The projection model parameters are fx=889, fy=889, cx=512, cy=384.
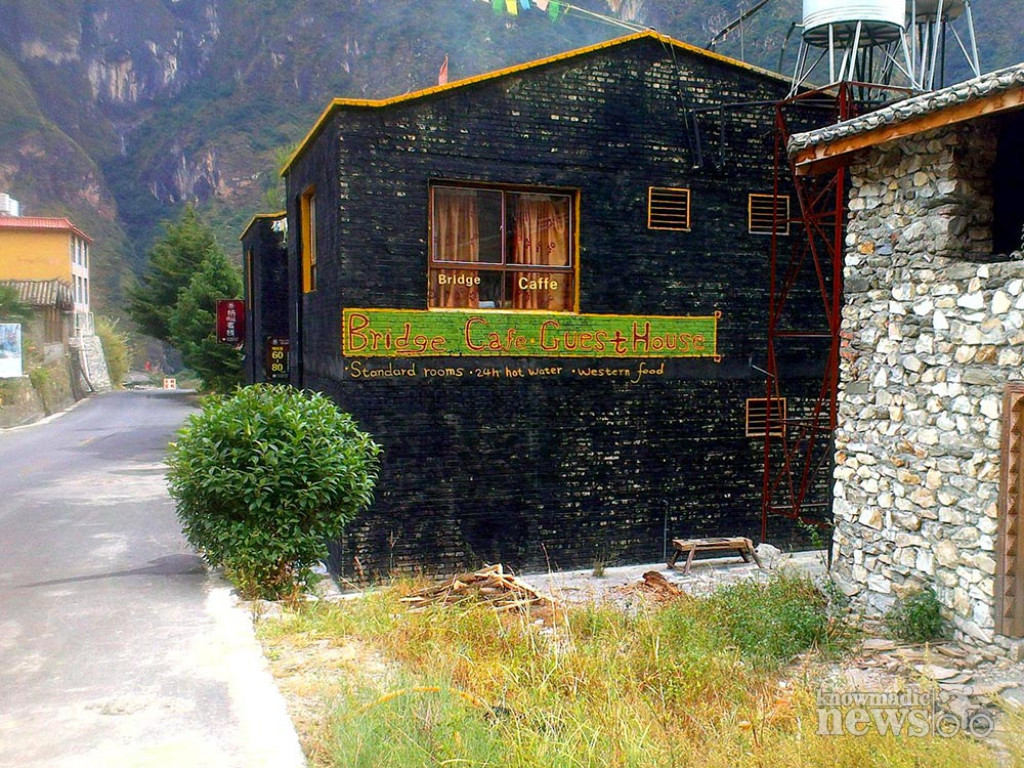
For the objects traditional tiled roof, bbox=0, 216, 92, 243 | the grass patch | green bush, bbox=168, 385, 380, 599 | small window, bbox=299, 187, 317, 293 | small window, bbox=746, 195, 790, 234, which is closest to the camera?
the grass patch

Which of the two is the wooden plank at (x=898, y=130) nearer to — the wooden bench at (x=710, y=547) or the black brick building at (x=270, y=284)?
the wooden bench at (x=710, y=547)

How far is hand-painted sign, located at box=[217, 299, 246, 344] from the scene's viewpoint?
29.0m

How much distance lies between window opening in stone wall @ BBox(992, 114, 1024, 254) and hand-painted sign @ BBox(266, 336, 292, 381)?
51.0 feet

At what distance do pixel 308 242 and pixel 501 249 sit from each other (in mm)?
4556

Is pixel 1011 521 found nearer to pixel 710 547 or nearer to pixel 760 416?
pixel 710 547

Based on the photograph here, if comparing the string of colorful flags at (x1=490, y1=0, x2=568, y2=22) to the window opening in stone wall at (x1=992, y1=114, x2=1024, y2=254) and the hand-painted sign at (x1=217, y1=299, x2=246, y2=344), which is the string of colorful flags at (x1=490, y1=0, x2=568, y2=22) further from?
the hand-painted sign at (x1=217, y1=299, x2=246, y2=344)

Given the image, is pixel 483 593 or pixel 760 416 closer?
pixel 483 593

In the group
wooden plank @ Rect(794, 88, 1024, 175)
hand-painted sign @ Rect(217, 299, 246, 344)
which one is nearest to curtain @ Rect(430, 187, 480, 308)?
wooden plank @ Rect(794, 88, 1024, 175)

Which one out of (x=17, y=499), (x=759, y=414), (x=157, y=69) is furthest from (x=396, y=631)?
(x=157, y=69)

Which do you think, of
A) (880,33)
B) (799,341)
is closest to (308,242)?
(799,341)

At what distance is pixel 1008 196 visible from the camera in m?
9.11

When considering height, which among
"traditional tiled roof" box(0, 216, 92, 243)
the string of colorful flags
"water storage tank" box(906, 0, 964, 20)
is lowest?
"water storage tank" box(906, 0, 964, 20)

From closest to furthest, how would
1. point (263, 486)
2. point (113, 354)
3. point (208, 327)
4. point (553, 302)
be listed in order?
point (263, 486)
point (553, 302)
point (208, 327)
point (113, 354)

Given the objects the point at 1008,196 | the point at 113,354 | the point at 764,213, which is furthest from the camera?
the point at 113,354
